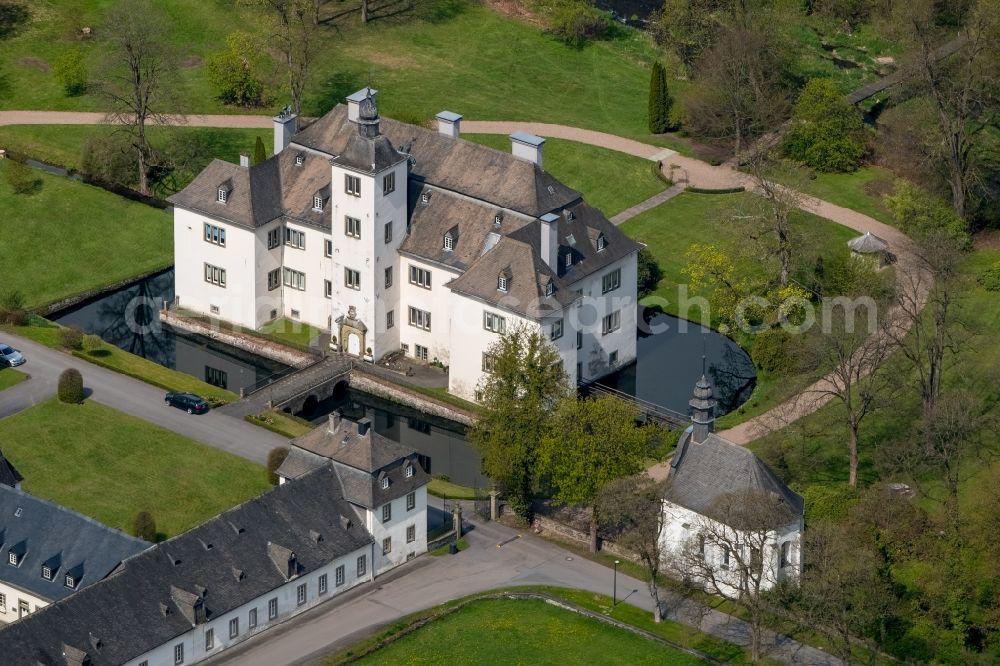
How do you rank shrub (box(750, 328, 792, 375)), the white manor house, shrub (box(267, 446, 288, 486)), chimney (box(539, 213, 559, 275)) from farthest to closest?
shrub (box(750, 328, 792, 375)), the white manor house, chimney (box(539, 213, 559, 275)), shrub (box(267, 446, 288, 486))

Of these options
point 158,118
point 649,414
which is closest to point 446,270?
point 649,414

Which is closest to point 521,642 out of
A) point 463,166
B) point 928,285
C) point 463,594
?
point 463,594

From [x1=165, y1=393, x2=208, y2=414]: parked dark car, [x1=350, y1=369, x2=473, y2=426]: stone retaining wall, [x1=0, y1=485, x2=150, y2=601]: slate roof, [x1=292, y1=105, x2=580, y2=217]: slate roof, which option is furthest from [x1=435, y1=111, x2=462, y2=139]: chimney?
[x1=0, y1=485, x2=150, y2=601]: slate roof

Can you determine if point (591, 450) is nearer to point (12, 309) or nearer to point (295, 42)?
point (12, 309)

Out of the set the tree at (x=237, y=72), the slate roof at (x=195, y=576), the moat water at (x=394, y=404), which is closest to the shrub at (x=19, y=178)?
the moat water at (x=394, y=404)

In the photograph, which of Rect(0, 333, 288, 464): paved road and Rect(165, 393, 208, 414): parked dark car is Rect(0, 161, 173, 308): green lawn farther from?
Rect(165, 393, 208, 414): parked dark car

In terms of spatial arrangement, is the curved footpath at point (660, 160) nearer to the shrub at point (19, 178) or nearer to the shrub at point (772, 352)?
the shrub at point (19, 178)

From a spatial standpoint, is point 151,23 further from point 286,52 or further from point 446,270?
point 446,270
